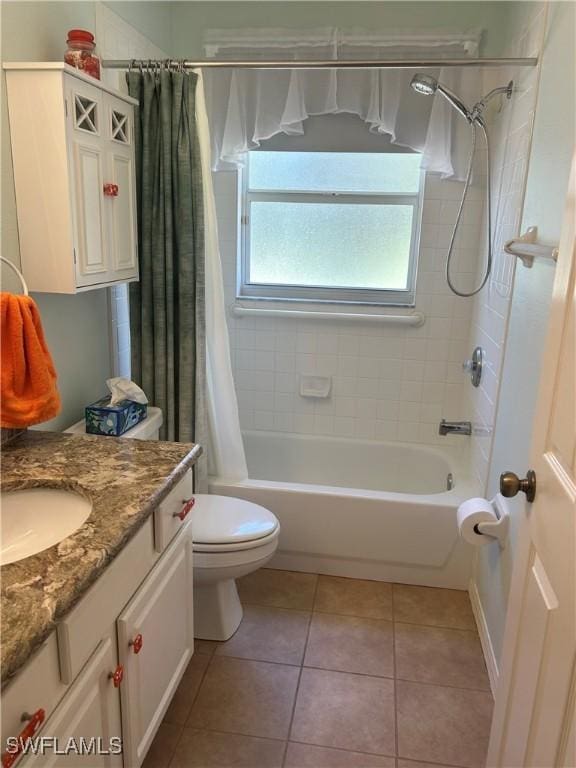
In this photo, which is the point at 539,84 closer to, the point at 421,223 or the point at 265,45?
the point at 421,223

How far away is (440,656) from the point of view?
211 centimetres

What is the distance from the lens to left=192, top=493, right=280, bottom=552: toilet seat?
1995 mm

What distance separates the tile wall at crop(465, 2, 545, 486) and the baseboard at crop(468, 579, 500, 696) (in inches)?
18.3

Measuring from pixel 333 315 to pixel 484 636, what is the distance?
62.9 inches

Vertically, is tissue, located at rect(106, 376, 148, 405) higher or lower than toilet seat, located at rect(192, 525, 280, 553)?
higher

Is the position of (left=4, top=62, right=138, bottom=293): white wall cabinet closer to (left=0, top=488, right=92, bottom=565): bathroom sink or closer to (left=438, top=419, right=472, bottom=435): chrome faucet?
(left=0, top=488, right=92, bottom=565): bathroom sink

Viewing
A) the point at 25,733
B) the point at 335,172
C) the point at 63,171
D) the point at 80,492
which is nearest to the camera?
the point at 25,733

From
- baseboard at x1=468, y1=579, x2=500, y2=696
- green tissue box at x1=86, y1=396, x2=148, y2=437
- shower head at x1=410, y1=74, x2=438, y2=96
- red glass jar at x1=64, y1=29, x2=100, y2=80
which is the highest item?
shower head at x1=410, y1=74, x2=438, y2=96

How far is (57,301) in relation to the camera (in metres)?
1.91

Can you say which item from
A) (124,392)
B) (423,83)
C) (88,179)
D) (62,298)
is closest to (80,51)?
(88,179)

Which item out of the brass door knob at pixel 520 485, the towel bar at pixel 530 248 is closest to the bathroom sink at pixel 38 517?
the brass door knob at pixel 520 485

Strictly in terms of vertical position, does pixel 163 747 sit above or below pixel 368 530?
below

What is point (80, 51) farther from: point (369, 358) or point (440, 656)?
point (440, 656)

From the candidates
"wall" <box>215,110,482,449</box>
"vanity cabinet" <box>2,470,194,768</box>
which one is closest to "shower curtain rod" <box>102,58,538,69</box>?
"wall" <box>215,110,482,449</box>
